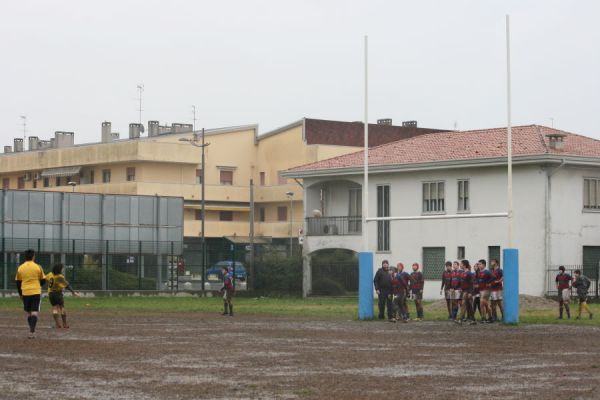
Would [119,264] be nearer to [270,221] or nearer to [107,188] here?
[107,188]

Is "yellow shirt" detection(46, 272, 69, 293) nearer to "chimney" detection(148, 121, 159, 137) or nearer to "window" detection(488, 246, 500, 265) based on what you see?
"window" detection(488, 246, 500, 265)

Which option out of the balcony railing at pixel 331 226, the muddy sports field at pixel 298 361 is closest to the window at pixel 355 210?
the balcony railing at pixel 331 226

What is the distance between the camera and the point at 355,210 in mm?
Answer: 65062

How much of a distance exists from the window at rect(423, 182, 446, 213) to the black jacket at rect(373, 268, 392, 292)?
22368 millimetres

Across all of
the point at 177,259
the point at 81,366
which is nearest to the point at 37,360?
the point at 81,366

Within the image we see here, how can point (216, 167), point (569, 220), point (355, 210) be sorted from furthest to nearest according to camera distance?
point (216, 167) < point (355, 210) < point (569, 220)

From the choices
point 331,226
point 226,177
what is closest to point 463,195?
point 331,226

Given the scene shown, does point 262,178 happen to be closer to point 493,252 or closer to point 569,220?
point 493,252

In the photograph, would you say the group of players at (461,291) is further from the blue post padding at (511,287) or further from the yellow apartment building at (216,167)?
the yellow apartment building at (216,167)

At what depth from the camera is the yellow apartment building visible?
9144cm

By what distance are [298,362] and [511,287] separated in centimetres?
1464

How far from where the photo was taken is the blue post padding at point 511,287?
35.0 meters

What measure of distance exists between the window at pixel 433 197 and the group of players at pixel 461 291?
20.7 meters

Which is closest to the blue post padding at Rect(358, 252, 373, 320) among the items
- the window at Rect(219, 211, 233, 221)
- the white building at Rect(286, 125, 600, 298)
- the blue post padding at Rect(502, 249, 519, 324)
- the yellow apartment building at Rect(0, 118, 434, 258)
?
the blue post padding at Rect(502, 249, 519, 324)
